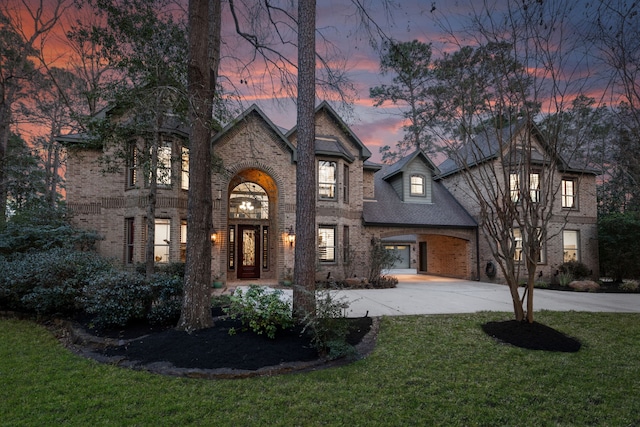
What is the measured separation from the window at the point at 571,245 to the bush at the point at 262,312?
55.4 feet

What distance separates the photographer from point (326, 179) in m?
14.9

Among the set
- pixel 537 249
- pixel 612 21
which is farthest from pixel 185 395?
pixel 612 21

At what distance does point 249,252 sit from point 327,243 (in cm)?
362

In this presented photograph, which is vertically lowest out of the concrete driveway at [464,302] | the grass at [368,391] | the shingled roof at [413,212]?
the concrete driveway at [464,302]

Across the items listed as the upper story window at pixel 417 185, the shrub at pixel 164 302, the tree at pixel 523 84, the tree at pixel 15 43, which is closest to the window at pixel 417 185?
the upper story window at pixel 417 185

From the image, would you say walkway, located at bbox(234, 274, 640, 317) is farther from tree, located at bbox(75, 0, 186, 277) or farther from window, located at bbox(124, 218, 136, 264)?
window, located at bbox(124, 218, 136, 264)

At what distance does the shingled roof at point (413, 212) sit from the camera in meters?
16.0

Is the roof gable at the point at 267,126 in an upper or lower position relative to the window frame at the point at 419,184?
upper

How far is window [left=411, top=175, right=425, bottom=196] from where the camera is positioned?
58.9ft

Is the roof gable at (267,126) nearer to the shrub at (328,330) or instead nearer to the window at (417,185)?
the window at (417,185)

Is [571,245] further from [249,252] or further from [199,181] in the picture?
[199,181]

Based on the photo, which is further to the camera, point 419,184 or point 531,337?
point 419,184

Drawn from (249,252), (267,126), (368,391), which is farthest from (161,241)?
(368,391)

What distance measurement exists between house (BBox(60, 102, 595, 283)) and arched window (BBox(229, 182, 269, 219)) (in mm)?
45
